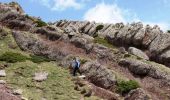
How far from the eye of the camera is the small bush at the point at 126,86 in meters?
47.2

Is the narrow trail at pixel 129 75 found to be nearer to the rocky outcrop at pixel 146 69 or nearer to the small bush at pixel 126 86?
the rocky outcrop at pixel 146 69

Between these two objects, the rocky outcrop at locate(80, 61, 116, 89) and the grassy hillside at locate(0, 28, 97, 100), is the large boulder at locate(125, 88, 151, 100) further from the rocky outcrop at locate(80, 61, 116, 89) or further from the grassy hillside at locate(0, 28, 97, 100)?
the grassy hillside at locate(0, 28, 97, 100)

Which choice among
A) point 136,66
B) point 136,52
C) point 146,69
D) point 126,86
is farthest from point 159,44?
point 126,86

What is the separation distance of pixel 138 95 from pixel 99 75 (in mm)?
6869

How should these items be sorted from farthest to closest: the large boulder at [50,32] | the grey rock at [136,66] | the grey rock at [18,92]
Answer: the large boulder at [50,32]
the grey rock at [136,66]
the grey rock at [18,92]

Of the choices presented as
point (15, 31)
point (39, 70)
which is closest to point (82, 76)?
point (39, 70)

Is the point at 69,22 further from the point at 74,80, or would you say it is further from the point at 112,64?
the point at 74,80

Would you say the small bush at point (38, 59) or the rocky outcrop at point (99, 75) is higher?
the small bush at point (38, 59)

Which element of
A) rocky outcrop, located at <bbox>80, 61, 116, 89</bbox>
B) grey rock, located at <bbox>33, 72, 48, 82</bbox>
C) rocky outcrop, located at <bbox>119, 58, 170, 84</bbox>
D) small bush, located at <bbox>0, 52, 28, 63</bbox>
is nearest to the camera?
grey rock, located at <bbox>33, 72, 48, 82</bbox>

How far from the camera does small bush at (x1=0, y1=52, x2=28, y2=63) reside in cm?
4976

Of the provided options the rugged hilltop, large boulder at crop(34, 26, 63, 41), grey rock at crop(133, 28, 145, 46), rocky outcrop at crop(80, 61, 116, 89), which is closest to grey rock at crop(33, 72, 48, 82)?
the rugged hilltop

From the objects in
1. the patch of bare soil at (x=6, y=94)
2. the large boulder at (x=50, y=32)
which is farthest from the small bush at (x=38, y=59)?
the patch of bare soil at (x=6, y=94)

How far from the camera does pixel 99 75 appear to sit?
49031mm

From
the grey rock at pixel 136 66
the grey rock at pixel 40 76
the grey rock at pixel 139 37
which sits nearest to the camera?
the grey rock at pixel 40 76
